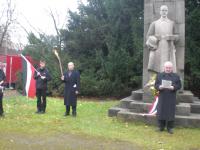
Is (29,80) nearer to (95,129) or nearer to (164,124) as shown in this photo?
(95,129)

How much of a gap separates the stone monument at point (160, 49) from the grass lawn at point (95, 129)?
0.74 m

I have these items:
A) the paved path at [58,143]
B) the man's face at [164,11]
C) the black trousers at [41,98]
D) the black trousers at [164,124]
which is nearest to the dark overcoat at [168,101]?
the black trousers at [164,124]

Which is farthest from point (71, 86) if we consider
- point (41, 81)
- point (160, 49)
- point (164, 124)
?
point (164, 124)

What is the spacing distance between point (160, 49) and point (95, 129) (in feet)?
11.9

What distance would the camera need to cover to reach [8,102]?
1525 centimetres

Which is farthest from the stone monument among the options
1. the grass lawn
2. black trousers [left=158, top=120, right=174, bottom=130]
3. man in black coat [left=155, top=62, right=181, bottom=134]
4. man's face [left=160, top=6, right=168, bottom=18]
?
man in black coat [left=155, top=62, right=181, bottom=134]

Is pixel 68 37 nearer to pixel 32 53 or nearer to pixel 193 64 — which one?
pixel 32 53

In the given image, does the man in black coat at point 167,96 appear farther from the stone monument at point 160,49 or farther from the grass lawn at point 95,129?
the stone monument at point 160,49

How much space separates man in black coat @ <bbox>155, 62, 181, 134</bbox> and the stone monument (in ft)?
3.85

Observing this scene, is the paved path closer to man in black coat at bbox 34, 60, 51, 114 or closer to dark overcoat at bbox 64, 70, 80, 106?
dark overcoat at bbox 64, 70, 80, 106

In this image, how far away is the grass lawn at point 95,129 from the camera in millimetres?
8484

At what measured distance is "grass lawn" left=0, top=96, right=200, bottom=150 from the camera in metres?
8.48

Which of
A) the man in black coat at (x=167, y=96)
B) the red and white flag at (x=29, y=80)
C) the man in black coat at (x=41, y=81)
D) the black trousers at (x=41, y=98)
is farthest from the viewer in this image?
the red and white flag at (x=29, y=80)

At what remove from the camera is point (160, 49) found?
39.0 ft
